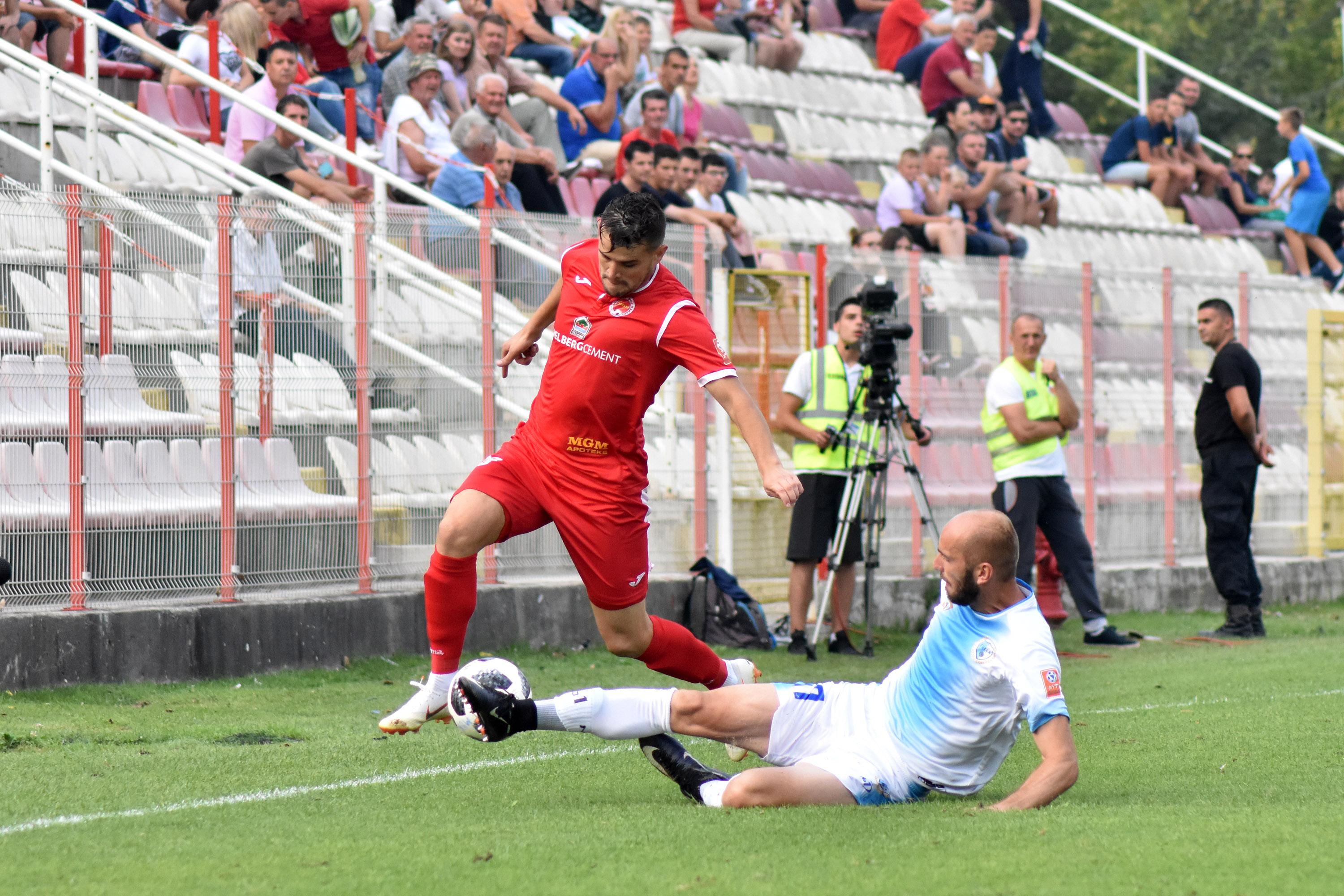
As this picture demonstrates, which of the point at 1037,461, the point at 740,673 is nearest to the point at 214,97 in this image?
the point at 1037,461

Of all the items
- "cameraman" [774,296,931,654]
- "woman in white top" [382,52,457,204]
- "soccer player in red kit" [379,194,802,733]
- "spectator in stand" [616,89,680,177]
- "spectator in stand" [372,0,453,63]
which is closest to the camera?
"soccer player in red kit" [379,194,802,733]

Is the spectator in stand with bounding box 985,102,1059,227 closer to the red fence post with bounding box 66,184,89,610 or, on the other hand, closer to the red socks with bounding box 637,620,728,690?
the red fence post with bounding box 66,184,89,610

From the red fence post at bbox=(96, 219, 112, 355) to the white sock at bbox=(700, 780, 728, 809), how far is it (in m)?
5.16

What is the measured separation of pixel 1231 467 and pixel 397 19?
28.9 ft

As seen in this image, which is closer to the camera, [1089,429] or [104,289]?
[104,289]

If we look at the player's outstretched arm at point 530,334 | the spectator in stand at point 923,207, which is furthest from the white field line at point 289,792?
the spectator in stand at point 923,207

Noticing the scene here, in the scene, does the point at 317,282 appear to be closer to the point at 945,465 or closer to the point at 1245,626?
the point at 945,465

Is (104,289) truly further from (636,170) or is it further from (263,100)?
(636,170)

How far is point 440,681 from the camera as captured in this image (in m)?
6.67

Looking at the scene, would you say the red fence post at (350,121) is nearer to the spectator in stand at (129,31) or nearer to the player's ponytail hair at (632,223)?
the spectator in stand at (129,31)

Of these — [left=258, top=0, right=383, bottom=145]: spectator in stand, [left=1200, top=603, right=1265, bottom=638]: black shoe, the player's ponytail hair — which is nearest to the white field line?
the player's ponytail hair

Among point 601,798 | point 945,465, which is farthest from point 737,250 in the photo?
point 601,798

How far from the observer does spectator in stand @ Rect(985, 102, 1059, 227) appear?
67.0 ft

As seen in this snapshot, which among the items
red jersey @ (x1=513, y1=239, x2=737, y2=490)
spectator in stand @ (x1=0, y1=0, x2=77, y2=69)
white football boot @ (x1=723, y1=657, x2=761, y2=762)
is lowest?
white football boot @ (x1=723, y1=657, x2=761, y2=762)
